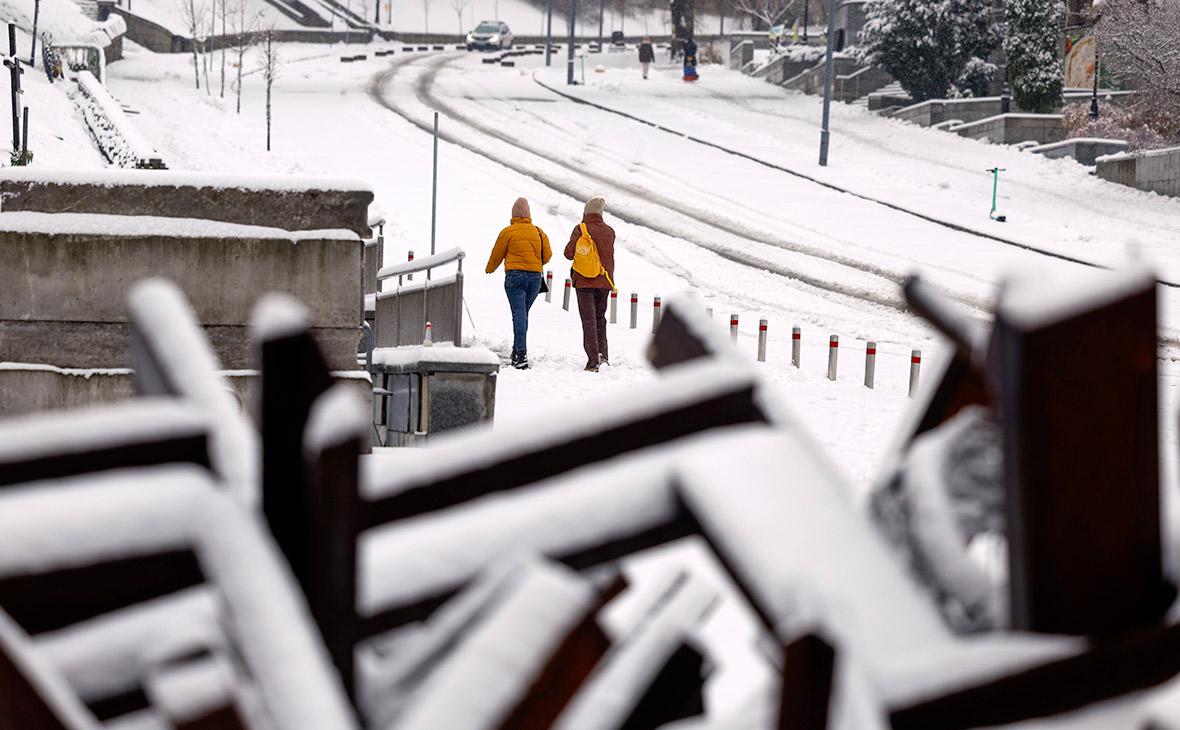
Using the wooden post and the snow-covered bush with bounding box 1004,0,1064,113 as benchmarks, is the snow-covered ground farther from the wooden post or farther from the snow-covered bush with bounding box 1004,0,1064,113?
the wooden post

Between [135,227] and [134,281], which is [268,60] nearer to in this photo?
[134,281]

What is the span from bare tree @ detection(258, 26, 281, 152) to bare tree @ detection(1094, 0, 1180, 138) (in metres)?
18.3

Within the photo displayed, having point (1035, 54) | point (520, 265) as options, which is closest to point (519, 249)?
point (520, 265)

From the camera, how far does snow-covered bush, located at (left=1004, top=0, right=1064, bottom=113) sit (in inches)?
1361

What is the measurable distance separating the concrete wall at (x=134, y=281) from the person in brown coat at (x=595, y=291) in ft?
18.1

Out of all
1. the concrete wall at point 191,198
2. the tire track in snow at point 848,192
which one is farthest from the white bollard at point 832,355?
the concrete wall at point 191,198

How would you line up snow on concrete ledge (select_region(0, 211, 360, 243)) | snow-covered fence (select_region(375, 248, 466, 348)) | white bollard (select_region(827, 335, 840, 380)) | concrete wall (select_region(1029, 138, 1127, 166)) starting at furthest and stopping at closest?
concrete wall (select_region(1029, 138, 1127, 166))
white bollard (select_region(827, 335, 840, 380))
snow-covered fence (select_region(375, 248, 466, 348))
snow on concrete ledge (select_region(0, 211, 360, 243))

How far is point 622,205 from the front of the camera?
25.0m

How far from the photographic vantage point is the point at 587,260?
13.5m

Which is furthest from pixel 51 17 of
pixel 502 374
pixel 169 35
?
pixel 502 374

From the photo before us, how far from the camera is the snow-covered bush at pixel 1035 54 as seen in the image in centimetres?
3456

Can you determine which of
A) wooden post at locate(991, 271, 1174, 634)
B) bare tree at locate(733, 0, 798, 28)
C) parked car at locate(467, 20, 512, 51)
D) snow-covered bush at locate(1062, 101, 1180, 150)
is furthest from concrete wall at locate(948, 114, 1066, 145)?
parked car at locate(467, 20, 512, 51)

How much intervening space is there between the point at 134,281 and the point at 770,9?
65020 millimetres

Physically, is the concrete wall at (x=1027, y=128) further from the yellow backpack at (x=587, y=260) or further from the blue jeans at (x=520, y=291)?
the blue jeans at (x=520, y=291)
